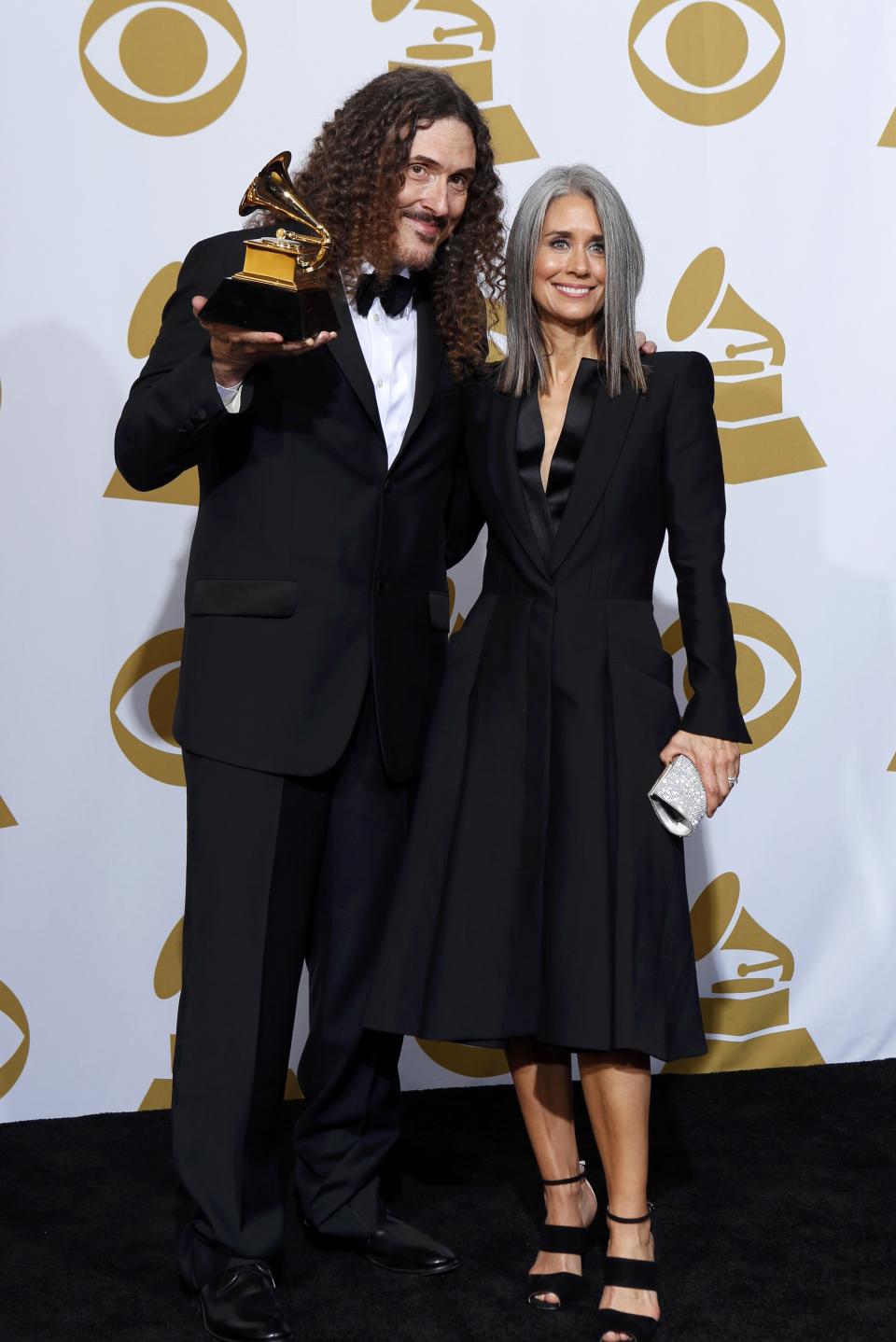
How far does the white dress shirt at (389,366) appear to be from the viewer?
2.35m

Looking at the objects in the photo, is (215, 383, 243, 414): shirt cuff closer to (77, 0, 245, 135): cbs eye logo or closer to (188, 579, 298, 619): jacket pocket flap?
(188, 579, 298, 619): jacket pocket flap

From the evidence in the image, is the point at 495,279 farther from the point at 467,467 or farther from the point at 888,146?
the point at 888,146

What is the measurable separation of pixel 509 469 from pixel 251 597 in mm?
453

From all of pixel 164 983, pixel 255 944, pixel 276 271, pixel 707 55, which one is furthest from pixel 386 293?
pixel 164 983

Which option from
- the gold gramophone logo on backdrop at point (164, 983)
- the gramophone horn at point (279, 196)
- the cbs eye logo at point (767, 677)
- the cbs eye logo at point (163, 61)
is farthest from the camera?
the cbs eye logo at point (767, 677)

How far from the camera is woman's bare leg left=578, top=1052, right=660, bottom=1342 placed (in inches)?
87.4

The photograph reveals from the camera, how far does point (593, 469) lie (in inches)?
90.1

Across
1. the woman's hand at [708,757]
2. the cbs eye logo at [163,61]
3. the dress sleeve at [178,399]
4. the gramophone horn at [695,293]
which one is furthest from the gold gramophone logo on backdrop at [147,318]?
the woman's hand at [708,757]

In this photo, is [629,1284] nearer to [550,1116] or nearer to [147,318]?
[550,1116]

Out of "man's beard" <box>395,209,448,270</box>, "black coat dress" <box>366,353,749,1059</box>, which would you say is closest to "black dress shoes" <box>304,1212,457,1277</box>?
"black coat dress" <box>366,353,749,1059</box>

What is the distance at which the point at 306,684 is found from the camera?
7.39 feet

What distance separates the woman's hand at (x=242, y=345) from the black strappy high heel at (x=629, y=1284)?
134 centimetres

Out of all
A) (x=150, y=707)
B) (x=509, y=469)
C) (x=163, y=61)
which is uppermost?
(x=163, y=61)

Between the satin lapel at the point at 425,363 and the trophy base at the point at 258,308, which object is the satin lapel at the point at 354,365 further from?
the trophy base at the point at 258,308
